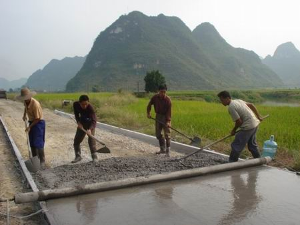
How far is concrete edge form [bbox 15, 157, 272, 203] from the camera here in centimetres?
403

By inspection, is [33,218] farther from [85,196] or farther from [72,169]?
[72,169]

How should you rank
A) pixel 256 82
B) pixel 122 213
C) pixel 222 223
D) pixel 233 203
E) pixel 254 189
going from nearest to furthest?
pixel 222 223
pixel 122 213
pixel 233 203
pixel 254 189
pixel 256 82

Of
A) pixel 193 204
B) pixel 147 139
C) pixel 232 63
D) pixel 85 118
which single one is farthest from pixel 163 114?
pixel 232 63

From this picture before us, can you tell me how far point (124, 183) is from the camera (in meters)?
4.63

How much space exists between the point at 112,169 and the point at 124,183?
107 centimetres

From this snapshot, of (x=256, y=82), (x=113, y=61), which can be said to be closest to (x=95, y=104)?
(x=113, y=61)

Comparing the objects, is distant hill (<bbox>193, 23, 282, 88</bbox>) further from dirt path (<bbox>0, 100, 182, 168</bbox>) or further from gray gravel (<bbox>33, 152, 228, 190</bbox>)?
gray gravel (<bbox>33, 152, 228, 190</bbox>)

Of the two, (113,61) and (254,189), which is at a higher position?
(113,61)

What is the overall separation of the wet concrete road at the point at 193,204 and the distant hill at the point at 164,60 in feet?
267

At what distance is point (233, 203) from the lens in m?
4.14

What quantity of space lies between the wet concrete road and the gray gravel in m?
0.61

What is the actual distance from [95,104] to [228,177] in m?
15.6

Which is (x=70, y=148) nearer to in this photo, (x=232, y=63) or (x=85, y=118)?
(x=85, y=118)

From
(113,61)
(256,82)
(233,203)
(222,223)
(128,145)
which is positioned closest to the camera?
(222,223)
